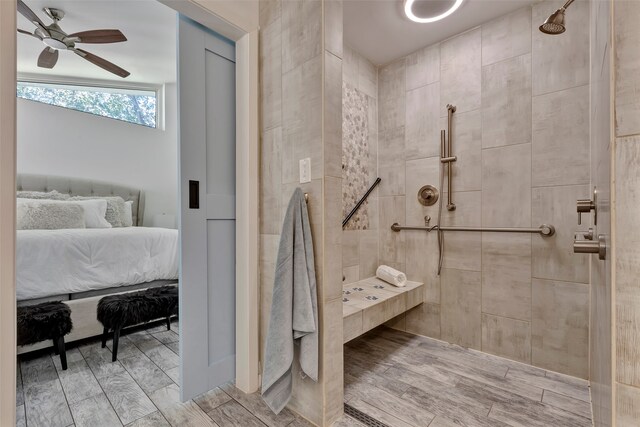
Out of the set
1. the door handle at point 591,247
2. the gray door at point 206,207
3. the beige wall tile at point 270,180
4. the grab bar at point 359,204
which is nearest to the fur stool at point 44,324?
the gray door at point 206,207

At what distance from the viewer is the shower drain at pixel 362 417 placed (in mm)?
1388

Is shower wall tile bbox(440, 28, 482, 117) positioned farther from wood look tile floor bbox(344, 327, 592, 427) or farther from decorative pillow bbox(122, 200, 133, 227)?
decorative pillow bbox(122, 200, 133, 227)

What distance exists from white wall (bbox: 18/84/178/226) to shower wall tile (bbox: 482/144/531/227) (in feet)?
10.5

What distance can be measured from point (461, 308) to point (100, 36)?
3.88m

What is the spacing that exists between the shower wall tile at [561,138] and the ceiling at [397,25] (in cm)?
73

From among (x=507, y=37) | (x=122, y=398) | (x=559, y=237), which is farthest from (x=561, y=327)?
(x=122, y=398)

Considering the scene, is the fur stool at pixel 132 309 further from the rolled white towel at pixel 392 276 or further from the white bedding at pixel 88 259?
the rolled white towel at pixel 392 276

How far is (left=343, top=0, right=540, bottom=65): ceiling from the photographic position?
1959 millimetres

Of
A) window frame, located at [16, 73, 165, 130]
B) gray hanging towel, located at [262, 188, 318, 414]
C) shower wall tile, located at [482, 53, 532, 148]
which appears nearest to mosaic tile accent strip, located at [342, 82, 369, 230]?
shower wall tile, located at [482, 53, 532, 148]

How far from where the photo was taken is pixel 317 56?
4.49 feet

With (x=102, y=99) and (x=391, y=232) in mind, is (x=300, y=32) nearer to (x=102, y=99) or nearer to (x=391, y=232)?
(x=391, y=232)

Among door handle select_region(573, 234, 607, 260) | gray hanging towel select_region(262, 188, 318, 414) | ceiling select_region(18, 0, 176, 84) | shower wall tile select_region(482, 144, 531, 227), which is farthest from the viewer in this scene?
ceiling select_region(18, 0, 176, 84)

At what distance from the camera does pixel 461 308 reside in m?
2.22

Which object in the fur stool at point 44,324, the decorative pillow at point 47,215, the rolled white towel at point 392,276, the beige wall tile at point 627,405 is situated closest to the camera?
the beige wall tile at point 627,405
